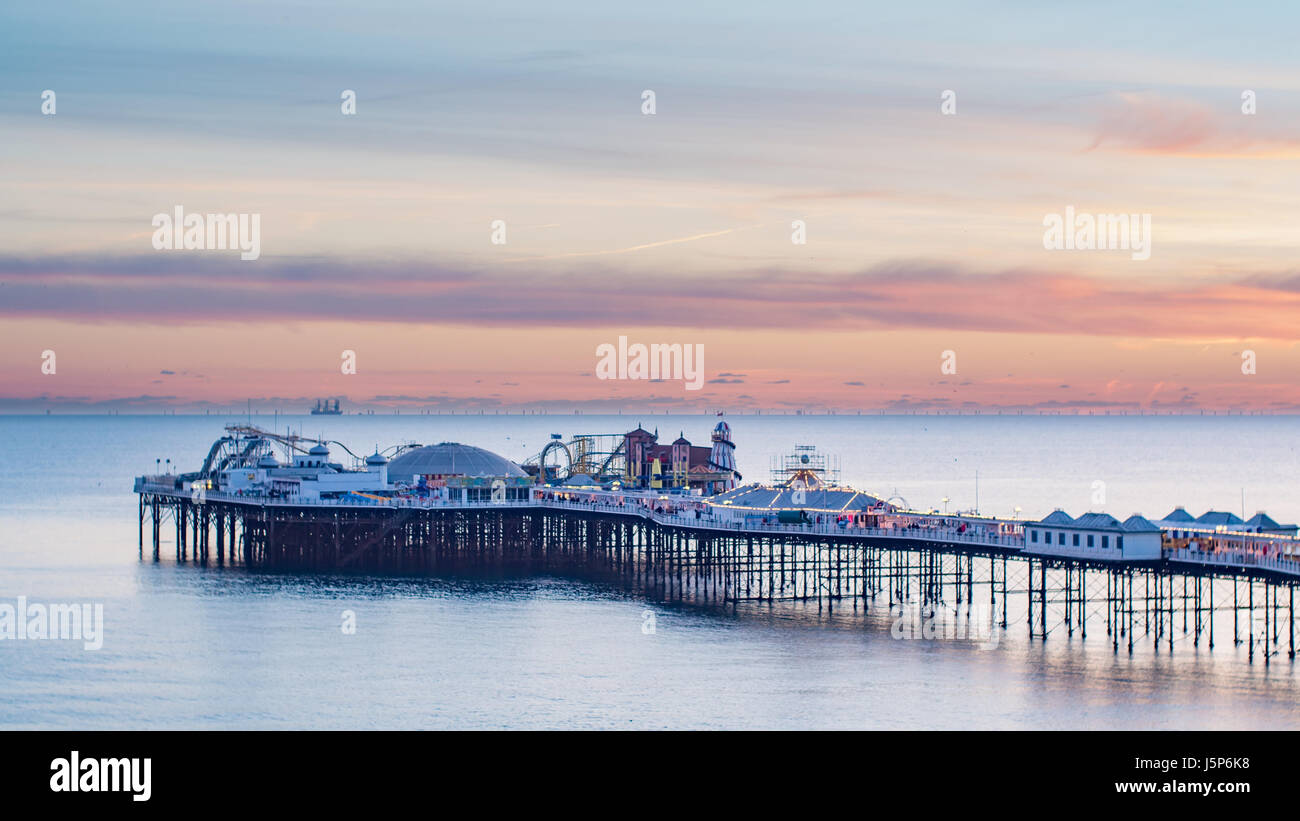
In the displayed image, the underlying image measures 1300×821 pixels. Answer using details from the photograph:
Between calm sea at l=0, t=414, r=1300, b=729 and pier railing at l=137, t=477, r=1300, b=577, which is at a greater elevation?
pier railing at l=137, t=477, r=1300, b=577

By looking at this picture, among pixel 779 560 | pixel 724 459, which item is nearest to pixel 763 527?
pixel 779 560
